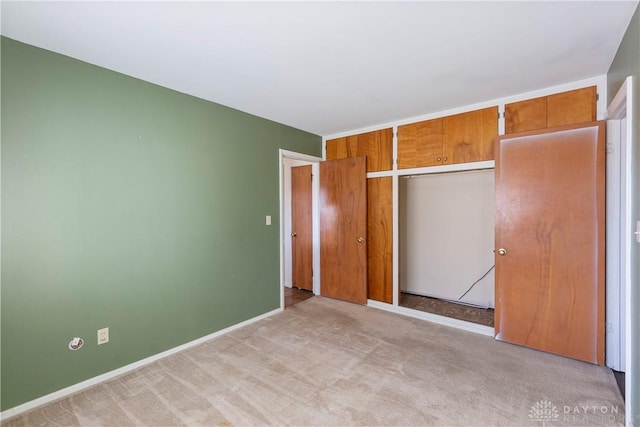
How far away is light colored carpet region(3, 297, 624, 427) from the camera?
72.2 inches

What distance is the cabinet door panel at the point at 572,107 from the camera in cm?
253

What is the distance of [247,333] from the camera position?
308 centimetres

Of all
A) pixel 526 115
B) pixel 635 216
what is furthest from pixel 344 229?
pixel 635 216

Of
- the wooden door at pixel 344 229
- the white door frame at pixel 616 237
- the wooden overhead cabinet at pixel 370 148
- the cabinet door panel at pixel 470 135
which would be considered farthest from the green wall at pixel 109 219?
the white door frame at pixel 616 237

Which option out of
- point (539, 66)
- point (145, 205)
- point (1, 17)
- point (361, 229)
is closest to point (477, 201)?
point (361, 229)

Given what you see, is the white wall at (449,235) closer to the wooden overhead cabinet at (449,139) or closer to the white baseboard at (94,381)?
the wooden overhead cabinet at (449,139)

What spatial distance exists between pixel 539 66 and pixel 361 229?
2.48 metres

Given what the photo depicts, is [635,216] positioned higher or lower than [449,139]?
lower

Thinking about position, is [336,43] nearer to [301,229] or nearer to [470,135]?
[470,135]

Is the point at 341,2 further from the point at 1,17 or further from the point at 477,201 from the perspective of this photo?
the point at 477,201

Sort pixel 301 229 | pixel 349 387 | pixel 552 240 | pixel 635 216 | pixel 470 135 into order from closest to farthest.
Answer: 1. pixel 635 216
2. pixel 349 387
3. pixel 552 240
4. pixel 470 135
5. pixel 301 229

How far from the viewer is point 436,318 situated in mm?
3404

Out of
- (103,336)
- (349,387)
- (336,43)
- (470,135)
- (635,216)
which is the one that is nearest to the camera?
(635,216)

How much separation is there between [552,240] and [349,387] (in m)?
2.23
